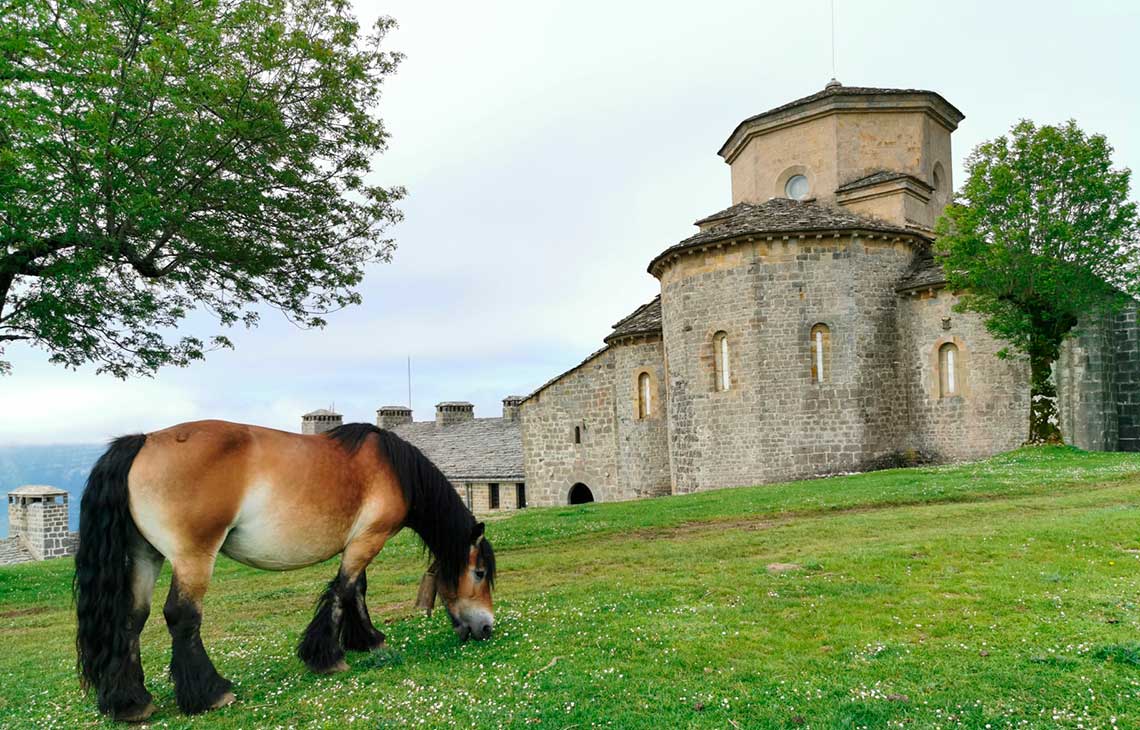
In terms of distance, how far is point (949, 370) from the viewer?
2109cm

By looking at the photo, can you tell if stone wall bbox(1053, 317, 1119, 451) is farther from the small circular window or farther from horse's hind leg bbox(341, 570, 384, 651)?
horse's hind leg bbox(341, 570, 384, 651)

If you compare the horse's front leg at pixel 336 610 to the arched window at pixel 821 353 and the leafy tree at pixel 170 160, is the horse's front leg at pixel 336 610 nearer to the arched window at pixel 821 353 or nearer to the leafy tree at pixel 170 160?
the leafy tree at pixel 170 160

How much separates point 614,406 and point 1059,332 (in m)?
14.8

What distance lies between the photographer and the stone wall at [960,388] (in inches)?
795

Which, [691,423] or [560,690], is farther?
[691,423]

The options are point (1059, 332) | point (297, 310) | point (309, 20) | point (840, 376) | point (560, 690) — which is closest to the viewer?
point (560, 690)

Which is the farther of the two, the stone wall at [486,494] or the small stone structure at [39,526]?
the stone wall at [486,494]

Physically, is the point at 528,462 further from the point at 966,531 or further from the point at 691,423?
the point at 966,531

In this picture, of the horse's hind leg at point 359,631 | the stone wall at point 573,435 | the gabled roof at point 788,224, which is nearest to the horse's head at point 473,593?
the horse's hind leg at point 359,631

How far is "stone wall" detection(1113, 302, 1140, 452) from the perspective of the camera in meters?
20.0

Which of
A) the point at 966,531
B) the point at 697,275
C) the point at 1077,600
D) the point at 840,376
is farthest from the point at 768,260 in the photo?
the point at 1077,600

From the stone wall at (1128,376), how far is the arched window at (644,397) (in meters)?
14.5

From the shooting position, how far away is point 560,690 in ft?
16.2

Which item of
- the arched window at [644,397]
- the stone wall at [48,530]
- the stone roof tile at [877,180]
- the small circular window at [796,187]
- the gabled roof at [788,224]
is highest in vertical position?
the small circular window at [796,187]
